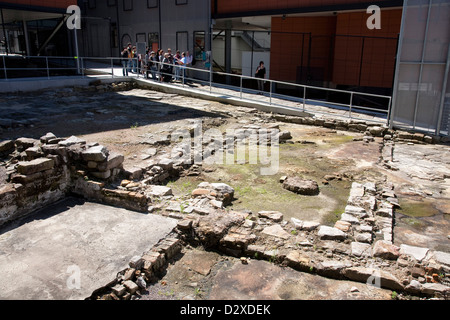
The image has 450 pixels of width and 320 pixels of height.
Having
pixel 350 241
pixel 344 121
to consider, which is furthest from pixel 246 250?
pixel 344 121

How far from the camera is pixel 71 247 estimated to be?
521 cm

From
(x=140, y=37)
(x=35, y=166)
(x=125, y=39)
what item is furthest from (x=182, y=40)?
(x=35, y=166)

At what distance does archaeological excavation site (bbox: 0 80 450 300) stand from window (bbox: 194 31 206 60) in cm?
1147

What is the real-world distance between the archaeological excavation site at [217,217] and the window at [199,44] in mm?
11468

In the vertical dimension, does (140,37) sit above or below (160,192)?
above

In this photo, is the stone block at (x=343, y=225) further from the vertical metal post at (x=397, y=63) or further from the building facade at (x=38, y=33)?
the building facade at (x=38, y=33)

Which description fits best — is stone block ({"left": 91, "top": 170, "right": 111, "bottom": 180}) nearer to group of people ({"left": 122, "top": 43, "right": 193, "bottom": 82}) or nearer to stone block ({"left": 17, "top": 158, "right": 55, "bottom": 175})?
stone block ({"left": 17, "top": 158, "right": 55, "bottom": 175})

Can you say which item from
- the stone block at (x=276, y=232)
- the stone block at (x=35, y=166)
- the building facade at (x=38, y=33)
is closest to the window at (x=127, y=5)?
the building facade at (x=38, y=33)

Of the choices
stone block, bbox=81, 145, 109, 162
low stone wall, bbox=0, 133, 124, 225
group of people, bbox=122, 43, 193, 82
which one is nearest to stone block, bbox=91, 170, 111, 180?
low stone wall, bbox=0, 133, 124, 225

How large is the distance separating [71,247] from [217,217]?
2220mm

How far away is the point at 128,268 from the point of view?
4.68 metres

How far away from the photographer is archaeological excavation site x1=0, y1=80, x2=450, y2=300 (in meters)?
4.62

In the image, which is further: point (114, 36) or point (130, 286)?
point (114, 36)

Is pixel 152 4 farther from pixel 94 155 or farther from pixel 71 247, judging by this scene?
pixel 71 247
